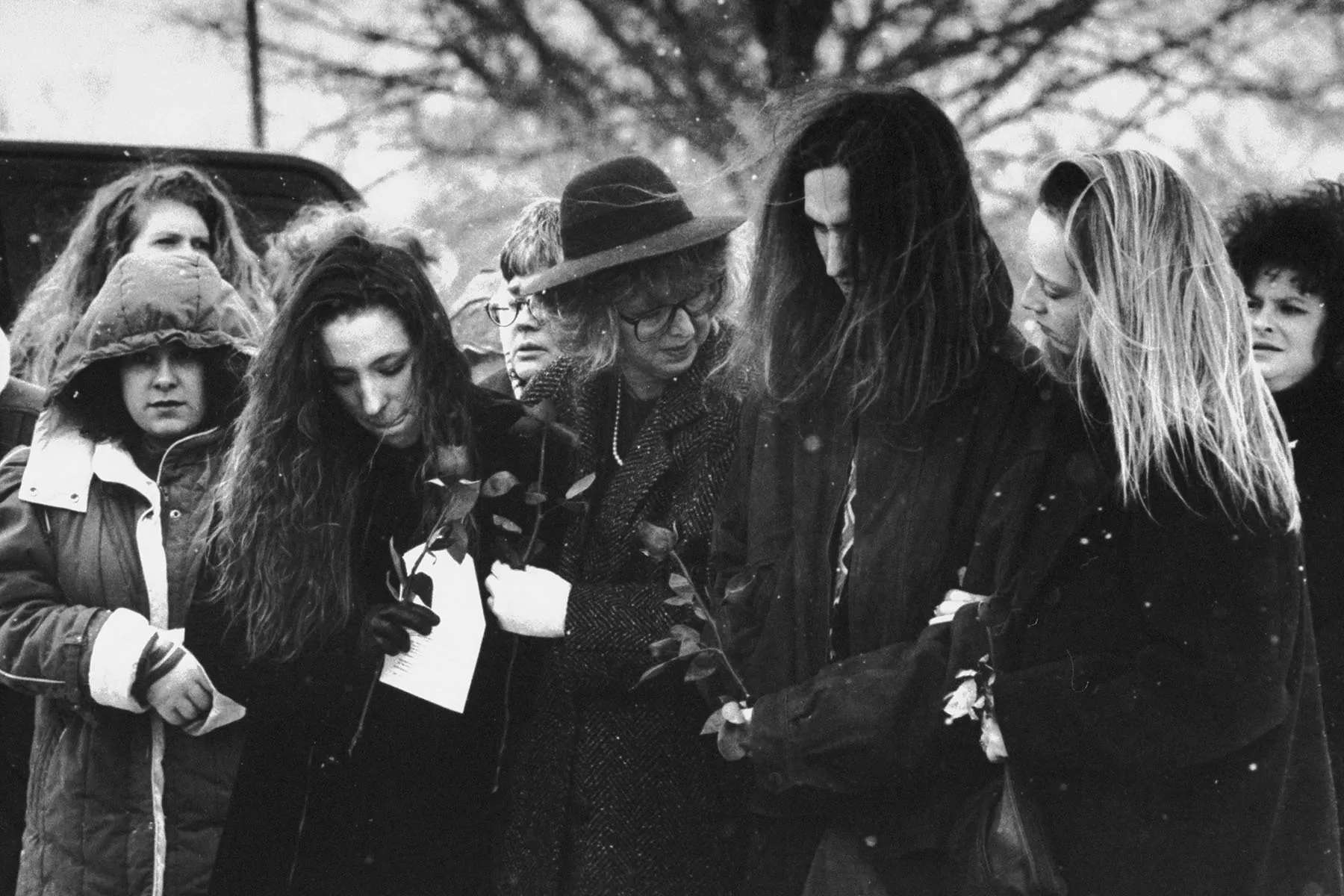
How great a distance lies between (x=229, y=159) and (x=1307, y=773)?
12.8ft

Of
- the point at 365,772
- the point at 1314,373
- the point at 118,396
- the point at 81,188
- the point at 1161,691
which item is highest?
the point at 81,188

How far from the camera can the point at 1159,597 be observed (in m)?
2.03

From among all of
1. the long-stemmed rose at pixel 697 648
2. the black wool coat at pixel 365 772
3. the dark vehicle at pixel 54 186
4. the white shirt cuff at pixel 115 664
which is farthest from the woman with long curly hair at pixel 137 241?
the long-stemmed rose at pixel 697 648

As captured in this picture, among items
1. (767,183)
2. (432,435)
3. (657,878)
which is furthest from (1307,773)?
(432,435)

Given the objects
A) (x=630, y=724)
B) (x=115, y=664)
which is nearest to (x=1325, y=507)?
(x=630, y=724)

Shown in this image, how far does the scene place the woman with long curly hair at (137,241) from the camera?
375cm

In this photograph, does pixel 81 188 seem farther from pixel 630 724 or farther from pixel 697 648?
pixel 697 648

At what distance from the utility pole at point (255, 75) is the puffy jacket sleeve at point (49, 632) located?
3.21m

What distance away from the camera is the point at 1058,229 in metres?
2.19

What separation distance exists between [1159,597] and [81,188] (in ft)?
12.8

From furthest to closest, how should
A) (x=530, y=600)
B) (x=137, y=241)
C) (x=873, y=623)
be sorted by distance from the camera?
(x=137, y=241) < (x=530, y=600) < (x=873, y=623)

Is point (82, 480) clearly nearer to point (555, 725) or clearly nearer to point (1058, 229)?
point (555, 725)

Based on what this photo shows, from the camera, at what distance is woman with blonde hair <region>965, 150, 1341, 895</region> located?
6.56 ft

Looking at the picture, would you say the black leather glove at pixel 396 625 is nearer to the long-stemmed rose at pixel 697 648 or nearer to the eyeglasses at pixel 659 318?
the long-stemmed rose at pixel 697 648
